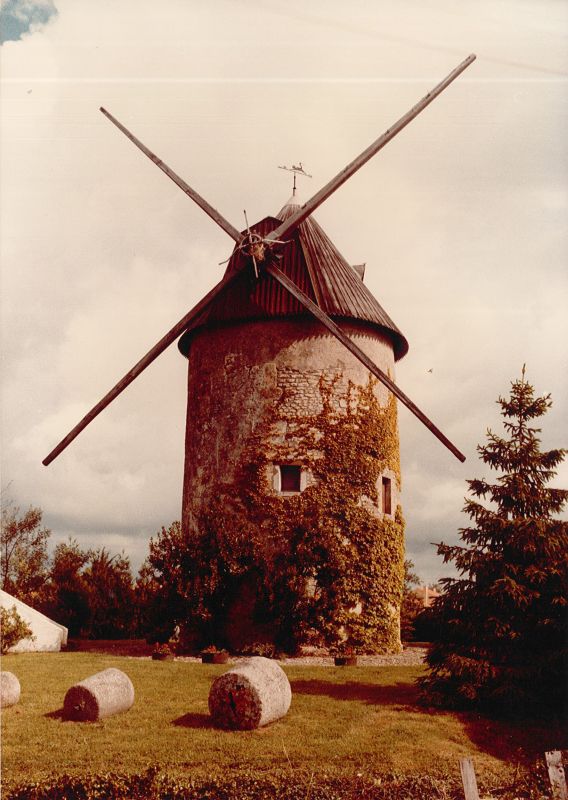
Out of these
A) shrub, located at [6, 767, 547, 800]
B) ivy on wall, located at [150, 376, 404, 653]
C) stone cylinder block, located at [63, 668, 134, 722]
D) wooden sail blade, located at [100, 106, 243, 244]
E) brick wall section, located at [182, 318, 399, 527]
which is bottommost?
shrub, located at [6, 767, 547, 800]

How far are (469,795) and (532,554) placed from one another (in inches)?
211

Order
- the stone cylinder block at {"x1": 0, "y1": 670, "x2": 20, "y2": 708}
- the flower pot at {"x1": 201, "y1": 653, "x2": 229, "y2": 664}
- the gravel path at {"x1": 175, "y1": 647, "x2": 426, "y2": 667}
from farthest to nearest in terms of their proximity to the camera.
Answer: the gravel path at {"x1": 175, "y1": 647, "x2": 426, "y2": 667}
the flower pot at {"x1": 201, "y1": 653, "x2": 229, "y2": 664}
the stone cylinder block at {"x1": 0, "y1": 670, "x2": 20, "y2": 708}

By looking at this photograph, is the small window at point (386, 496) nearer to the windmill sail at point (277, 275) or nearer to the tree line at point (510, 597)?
the windmill sail at point (277, 275)

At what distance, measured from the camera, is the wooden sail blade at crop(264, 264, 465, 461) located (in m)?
17.9

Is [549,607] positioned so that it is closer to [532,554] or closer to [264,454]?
[532,554]

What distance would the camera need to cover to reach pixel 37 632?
20.0 m

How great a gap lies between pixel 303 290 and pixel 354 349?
2748 millimetres

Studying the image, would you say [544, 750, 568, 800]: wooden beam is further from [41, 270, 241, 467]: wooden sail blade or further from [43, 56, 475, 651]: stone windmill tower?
[41, 270, 241, 467]: wooden sail blade

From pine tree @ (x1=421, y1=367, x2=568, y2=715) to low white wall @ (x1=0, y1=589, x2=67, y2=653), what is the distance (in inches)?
435

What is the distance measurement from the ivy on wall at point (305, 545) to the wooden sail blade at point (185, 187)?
487cm

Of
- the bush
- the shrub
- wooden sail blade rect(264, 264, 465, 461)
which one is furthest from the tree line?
the bush

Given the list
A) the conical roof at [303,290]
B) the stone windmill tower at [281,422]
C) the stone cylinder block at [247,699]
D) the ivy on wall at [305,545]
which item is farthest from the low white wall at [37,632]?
the stone cylinder block at [247,699]

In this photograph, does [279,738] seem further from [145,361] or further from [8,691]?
[145,361]

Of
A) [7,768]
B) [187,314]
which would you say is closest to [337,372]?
[187,314]
